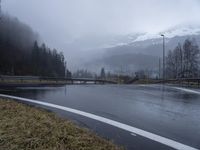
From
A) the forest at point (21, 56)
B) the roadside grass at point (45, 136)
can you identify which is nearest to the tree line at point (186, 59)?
the forest at point (21, 56)

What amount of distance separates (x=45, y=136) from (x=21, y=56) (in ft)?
356

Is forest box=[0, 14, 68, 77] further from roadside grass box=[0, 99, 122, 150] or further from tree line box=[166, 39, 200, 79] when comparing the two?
roadside grass box=[0, 99, 122, 150]

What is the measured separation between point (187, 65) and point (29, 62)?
195 feet

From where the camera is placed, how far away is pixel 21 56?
11044 cm

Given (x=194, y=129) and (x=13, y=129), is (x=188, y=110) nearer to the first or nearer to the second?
(x=194, y=129)

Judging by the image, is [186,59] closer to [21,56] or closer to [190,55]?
[190,55]

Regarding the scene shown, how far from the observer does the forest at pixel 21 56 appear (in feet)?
322

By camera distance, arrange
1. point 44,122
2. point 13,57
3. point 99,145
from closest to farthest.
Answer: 1. point 99,145
2. point 44,122
3. point 13,57

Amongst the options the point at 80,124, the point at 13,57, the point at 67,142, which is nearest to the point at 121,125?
the point at 80,124

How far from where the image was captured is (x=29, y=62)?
109 meters

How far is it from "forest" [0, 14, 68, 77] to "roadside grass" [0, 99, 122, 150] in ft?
284

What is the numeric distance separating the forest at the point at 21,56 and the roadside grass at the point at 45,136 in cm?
8642

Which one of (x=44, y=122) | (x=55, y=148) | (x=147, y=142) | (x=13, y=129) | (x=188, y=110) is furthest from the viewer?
(x=188, y=110)

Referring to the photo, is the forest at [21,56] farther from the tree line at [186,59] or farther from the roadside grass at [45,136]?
the roadside grass at [45,136]
